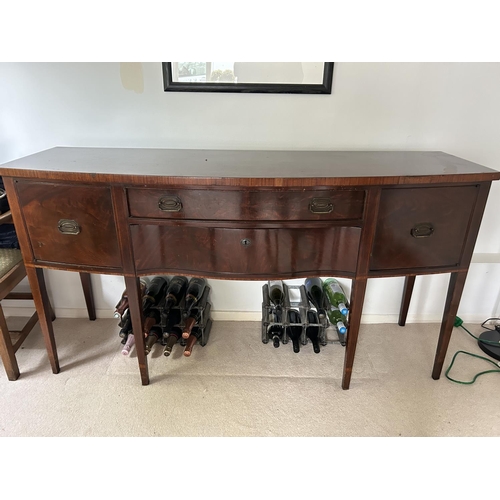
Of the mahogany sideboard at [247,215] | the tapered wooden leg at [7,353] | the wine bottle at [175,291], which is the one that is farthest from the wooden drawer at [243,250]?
the tapered wooden leg at [7,353]

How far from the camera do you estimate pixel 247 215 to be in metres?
1.08

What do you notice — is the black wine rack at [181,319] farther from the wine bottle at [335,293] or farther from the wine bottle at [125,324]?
the wine bottle at [335,293]

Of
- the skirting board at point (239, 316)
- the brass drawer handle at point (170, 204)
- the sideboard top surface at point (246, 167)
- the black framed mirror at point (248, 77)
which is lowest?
the skirting board at point (239, 316)

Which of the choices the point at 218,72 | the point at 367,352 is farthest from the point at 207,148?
→ the point at 367,352

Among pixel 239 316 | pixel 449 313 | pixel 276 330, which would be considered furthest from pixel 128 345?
pixel 449 313

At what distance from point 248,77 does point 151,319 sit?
1.10 metres

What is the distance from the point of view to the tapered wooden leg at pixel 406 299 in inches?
67.4

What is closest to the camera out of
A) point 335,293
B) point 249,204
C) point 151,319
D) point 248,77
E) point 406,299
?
point 249,204

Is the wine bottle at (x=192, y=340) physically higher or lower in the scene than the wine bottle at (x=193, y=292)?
lower

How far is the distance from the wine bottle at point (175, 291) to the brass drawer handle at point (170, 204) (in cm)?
59

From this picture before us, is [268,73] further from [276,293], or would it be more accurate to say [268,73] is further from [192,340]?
[192,340]

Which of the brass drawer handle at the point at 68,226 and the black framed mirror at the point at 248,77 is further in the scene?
the black framed mirror at the point at 248,77

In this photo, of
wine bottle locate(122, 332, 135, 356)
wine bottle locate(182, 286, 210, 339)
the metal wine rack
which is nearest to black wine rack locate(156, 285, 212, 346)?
wine bottle locate(182, 286, 210, 339)

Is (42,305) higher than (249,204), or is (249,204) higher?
(249,204)
